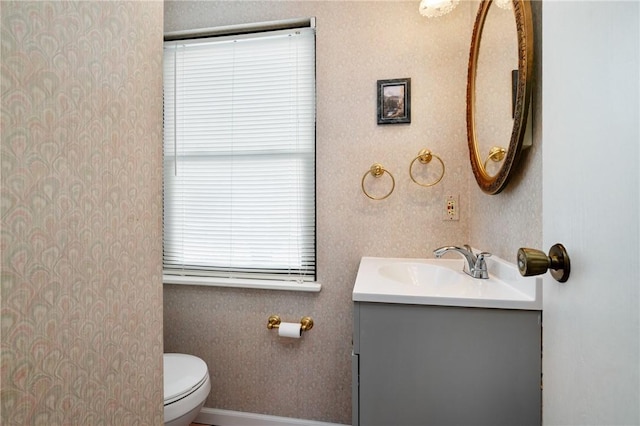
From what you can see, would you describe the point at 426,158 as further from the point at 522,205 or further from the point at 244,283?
the point at 244,283

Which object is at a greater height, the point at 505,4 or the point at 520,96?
the point at 505,4

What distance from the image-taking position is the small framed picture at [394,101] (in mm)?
1598

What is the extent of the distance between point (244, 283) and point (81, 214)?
4.11 ft

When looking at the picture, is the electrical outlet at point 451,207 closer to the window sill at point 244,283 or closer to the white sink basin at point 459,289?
the white sink basin at point 459,289

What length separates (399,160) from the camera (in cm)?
162

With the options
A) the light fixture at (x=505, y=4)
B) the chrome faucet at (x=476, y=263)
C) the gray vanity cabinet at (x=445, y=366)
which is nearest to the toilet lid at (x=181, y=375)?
the gray vanity cabinet at (x=445, y=366)

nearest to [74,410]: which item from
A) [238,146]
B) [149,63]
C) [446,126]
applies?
[149,63]

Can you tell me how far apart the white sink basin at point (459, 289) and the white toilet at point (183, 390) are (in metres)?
0.84

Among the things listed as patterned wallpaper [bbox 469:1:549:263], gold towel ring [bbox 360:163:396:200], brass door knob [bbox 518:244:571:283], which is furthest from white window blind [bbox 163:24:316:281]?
brass door knob [bbox 518:244:571:283]

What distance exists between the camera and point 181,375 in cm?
135

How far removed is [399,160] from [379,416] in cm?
115

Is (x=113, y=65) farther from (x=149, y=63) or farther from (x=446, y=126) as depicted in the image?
(x=446, y=126)

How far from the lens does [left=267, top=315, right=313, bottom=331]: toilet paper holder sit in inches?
64.8

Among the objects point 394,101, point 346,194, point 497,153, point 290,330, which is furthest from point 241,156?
point 497,153
